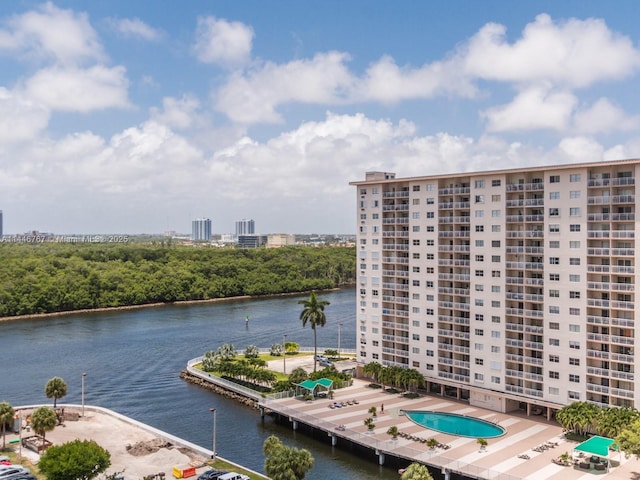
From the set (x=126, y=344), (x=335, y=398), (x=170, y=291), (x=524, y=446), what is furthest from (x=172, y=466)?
(x=170, y=291)

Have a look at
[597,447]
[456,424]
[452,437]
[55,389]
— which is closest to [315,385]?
[456,424]

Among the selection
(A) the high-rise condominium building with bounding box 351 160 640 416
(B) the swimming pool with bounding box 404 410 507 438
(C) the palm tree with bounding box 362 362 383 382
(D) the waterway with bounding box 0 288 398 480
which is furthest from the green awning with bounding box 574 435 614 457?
(C) the palm tree with bounding box 362 362 383 382

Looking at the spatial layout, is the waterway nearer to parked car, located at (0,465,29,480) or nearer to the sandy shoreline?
the sandy shoreline

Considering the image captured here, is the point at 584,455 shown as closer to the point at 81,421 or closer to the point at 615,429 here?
the point at 615,429

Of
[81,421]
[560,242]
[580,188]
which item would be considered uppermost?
[580,188]

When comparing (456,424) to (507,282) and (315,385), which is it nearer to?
(507,282)

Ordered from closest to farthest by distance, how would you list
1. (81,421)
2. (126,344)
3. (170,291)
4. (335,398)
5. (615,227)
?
(615,227)
(81,421)
(335,398)
(126,344)
(170,291)
